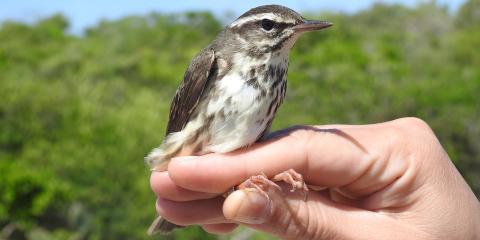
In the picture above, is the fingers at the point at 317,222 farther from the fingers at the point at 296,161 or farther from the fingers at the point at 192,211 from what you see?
the fingers at the point at 192,211

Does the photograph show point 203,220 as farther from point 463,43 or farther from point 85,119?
point 463,43

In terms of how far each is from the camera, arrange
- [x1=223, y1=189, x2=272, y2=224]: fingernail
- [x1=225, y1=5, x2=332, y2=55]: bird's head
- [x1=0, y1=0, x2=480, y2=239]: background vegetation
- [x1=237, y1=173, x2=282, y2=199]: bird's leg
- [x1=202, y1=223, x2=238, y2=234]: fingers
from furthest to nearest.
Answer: [x1=0, y1=0, x2=480, y2=239]: background vegetation → [x1=202, y1=223, x2=238, y2=234]: fingers → [x1=225, y1=5, x2=332, y2=55]: bird's head → [x1=237, y1=173, x2=282, y2=199]: bird's leg → [x1=223, y1=189, x2=272, y2=224]: fingernail

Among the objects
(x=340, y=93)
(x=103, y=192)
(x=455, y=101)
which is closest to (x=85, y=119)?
(x=103, y=192)

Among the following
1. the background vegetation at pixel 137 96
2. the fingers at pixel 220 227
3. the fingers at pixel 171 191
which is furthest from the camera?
the background vegetation at pixel 137 96

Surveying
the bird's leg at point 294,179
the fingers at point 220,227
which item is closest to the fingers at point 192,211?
Result: the fingers at point 220,227

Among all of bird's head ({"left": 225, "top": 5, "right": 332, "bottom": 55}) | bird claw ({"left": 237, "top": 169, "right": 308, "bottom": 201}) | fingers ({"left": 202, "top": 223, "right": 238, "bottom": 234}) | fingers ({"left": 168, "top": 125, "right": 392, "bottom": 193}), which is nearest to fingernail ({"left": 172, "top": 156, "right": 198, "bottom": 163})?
fingers ({"left": 168, "top": 125, "right": 392, "bottom": 193})

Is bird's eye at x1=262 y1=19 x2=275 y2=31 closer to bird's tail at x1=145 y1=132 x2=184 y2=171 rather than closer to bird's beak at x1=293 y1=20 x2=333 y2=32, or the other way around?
bird's beak at x1=293 y1=20 x2=333 y2=32
